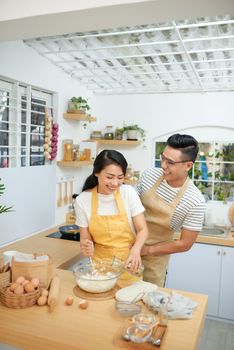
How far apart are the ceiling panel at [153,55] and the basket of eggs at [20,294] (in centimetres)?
160

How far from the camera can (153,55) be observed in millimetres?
2520

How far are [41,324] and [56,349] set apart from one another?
0.13 metres

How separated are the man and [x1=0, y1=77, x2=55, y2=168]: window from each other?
1.27 metres

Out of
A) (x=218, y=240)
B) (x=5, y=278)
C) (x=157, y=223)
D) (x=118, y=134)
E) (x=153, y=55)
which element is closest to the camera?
(x=5, y=278)

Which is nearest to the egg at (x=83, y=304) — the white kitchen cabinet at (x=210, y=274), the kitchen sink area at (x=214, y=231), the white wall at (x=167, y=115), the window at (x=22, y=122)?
the window at (x=22, y=122)

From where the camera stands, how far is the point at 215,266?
10.5ft

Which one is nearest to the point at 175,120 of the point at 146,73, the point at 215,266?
the point at 146,73

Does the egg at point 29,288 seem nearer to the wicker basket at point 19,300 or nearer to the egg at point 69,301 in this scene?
the wicker basket at point 19,300

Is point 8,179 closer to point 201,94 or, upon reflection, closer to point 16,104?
point 16,104

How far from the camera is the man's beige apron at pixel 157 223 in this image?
72.2 inches

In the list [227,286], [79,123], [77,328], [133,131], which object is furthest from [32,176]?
[227,286]

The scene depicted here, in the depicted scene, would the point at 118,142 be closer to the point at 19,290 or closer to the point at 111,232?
the point at 111,232

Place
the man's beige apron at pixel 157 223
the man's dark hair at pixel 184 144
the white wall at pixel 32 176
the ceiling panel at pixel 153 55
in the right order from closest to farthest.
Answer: the man's dark hair at pixel 184 144 → the man's beige apron at pixel 157 223 → the ceiling panel at pixel 153 55 → the white wall at pixel 32 176

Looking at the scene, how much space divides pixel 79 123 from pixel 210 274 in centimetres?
208
